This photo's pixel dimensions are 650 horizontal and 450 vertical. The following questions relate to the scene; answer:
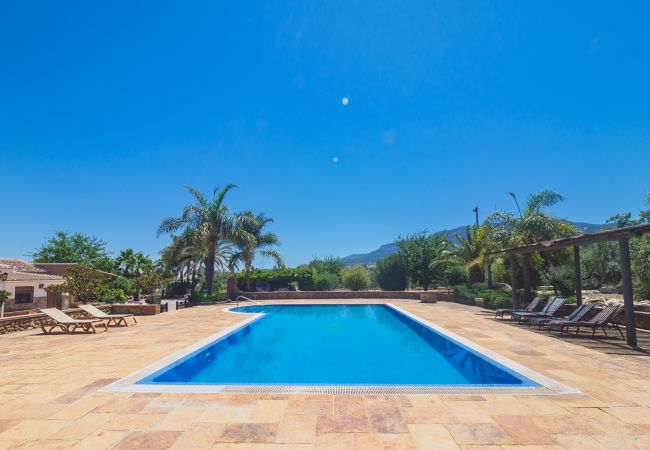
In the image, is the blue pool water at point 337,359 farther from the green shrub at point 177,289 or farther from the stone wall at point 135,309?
the green shrub at point 177,289

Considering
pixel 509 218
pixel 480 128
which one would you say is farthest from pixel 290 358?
pixel 480 128

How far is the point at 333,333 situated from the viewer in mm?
13492

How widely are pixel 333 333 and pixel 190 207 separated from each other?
501 inches

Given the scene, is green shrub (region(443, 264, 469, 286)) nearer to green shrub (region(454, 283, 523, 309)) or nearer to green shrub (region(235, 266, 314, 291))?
green shrub (region(454, 283, 523, 309))

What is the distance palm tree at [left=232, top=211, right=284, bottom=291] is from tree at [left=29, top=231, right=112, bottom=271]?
24670 millimetres

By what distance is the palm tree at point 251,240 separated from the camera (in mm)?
22461

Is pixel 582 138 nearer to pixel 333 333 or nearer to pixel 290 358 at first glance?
pixel 333 333

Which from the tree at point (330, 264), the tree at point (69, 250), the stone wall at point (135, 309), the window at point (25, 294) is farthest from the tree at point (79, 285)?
the tree at point (69, 250)

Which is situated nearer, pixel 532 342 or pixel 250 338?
pixel 532 342

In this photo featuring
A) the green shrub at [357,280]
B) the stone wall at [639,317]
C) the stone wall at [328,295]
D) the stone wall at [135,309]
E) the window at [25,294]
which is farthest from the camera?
the green shrub at [357,280]

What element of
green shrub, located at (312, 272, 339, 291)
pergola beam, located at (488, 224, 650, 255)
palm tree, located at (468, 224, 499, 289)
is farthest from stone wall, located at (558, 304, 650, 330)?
green shrub, located at (312, 272, 339, 291)

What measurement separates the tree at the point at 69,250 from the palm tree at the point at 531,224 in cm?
4053

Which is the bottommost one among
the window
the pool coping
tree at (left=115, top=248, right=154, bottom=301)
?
the pool coping

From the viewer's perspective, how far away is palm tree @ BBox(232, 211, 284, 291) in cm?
2246
